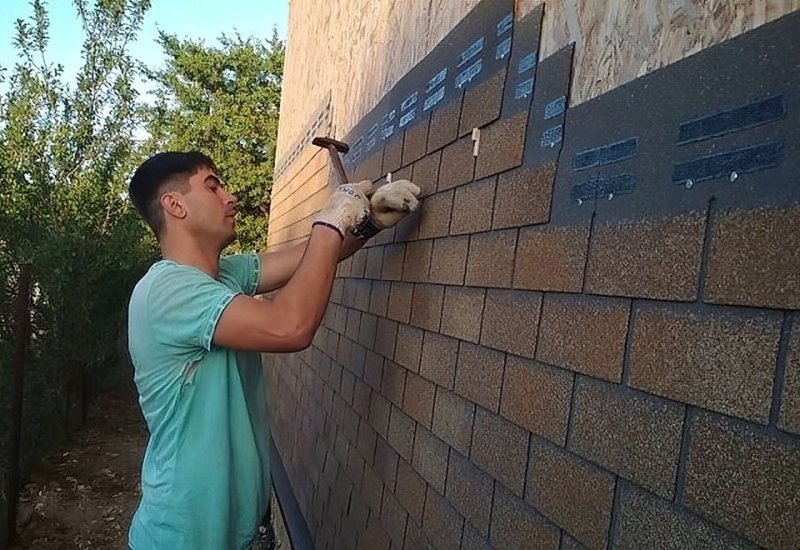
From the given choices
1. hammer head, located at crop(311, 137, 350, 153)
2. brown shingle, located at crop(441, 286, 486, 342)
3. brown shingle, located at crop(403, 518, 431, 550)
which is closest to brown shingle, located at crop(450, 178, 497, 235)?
brown shingle, located at crop(441, 286, 486, 342)

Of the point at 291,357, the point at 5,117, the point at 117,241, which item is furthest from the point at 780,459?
the point at 5,117

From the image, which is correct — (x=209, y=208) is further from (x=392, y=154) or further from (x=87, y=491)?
(x=87, y=491)

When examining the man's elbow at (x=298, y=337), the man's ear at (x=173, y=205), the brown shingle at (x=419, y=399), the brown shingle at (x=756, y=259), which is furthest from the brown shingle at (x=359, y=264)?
the brown shingle at (x=756, y=259)

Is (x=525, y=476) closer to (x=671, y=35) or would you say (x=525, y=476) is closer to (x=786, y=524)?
(x=786, y=524)

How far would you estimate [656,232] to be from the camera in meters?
1.40

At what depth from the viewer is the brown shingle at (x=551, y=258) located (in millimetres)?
1666

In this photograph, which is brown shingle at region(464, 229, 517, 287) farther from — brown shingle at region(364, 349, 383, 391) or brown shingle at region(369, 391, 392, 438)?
brown shingle at region(364, 349, 383, 391)

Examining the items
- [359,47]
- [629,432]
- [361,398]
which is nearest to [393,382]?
[361,398]

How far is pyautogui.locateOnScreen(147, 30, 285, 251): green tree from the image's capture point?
75.6 ft

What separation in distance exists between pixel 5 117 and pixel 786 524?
1057cm

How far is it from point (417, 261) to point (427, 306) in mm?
250

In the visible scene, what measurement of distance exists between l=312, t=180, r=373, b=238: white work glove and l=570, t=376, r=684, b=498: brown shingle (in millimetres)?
1191

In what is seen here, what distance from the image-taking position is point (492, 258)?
2166 millimetres

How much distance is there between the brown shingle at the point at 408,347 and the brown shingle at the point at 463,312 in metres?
0.26
